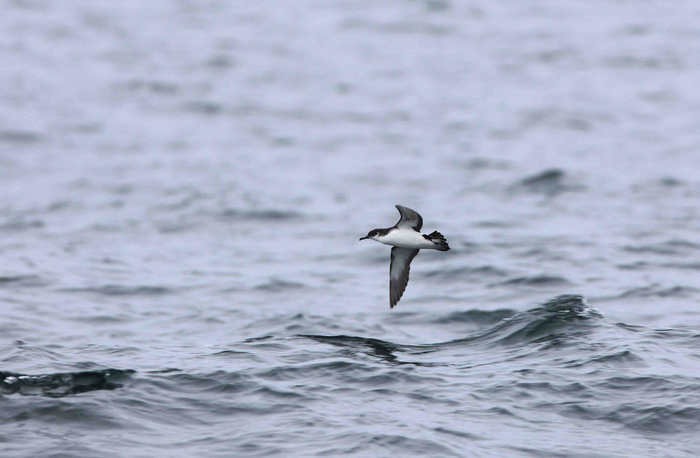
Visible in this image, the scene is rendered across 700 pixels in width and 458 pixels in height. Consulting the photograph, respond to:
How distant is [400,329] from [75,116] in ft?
61.1

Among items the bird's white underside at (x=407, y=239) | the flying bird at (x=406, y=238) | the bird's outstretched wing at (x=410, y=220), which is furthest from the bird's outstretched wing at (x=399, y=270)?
the bird's outstretched wing at (x=410, y=220)

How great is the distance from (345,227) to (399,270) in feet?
28.5

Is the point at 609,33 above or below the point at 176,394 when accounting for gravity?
above

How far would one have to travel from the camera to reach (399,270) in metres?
11.8

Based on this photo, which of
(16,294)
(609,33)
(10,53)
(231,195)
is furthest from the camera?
(609,33)

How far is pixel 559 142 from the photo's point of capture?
1038 inches

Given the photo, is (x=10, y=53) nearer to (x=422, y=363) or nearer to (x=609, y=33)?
(x=609, y=33)

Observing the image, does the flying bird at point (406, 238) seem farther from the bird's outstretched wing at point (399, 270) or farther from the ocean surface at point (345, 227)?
the ocean surface at point (345, 227)

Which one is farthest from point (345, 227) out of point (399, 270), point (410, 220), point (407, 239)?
point (410, 220)

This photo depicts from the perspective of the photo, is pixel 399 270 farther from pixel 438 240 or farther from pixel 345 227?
pixel 345 227

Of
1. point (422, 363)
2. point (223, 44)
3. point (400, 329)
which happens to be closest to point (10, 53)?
point (223, 44)

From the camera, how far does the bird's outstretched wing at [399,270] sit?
38.1 ft

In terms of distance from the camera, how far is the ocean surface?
9617 millimetres

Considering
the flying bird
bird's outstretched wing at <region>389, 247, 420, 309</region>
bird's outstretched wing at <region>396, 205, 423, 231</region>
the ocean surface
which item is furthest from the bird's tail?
the ocean surface
